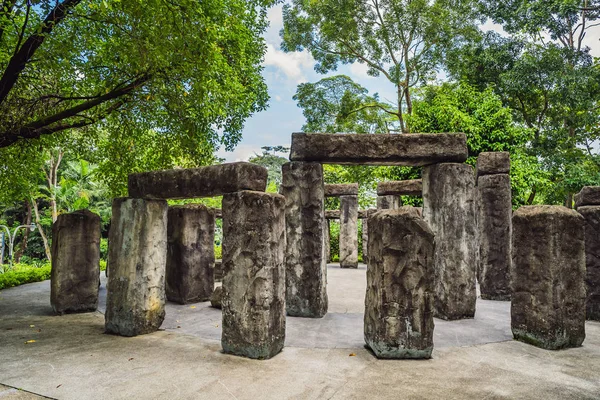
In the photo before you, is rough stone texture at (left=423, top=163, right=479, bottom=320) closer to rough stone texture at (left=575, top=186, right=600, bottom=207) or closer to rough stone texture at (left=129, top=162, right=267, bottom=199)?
rough stone texture at (left=575, top=186, right=600, bottom=207)

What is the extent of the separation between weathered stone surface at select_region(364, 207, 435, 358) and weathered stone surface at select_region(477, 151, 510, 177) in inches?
185

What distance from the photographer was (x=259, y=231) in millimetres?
4480

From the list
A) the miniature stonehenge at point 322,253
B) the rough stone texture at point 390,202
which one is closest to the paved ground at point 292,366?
the miniature stonehenge at point 322,253

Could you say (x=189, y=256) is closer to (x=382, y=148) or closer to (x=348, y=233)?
(x=382, y=148)

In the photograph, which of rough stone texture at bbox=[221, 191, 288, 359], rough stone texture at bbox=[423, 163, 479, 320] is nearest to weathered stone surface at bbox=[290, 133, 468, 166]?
rough stone texture at bbox=[423, 163, 479, 320]

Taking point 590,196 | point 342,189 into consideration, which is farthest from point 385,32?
point 590,196

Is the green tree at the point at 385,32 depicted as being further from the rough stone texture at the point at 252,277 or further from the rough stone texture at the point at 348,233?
the rough stone texture at the point at 252,277

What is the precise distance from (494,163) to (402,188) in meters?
3.78

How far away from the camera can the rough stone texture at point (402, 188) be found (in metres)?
11.5

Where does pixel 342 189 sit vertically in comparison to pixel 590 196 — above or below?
above

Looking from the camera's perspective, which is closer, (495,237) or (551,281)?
(551,281)

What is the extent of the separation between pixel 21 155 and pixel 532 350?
10.3 m

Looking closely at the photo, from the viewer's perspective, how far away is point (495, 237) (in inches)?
309

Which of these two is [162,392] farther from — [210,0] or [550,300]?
[210,0]
